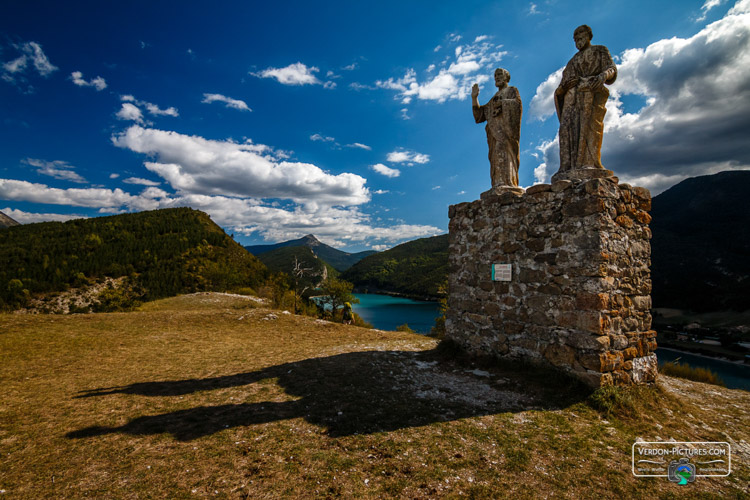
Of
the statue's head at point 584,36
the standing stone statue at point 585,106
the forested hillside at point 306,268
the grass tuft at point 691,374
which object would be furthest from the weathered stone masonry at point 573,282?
the forested hillside at point 306,268

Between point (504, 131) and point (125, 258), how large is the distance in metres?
53.5

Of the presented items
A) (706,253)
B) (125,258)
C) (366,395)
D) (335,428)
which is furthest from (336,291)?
(706,253)

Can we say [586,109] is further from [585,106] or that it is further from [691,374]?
[691,374]

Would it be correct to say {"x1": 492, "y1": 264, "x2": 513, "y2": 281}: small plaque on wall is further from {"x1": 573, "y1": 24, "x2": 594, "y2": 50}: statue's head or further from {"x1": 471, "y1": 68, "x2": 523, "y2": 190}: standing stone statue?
{"x1": 573, "y1": 24, "x2": 594, "y2": 50}: statue's head

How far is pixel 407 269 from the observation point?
9356cm

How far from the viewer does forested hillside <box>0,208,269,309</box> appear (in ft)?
116

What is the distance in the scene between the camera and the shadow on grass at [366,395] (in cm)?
357

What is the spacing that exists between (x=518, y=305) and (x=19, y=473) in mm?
6219

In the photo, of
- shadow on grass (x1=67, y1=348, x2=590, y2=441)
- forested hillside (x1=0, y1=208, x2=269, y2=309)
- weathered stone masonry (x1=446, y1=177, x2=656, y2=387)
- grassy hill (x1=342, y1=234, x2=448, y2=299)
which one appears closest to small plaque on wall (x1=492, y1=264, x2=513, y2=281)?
weathered stone masonry (x1=446, y1=177, x2=656, y2=387)

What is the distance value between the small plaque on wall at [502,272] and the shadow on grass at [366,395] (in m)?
1.52

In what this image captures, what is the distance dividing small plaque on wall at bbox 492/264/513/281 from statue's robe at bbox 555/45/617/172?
6.40 ft

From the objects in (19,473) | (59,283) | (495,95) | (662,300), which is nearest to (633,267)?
(495,95)

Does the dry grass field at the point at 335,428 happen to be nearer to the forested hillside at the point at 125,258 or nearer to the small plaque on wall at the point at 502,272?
the small plaque on wall at the point at 502,272

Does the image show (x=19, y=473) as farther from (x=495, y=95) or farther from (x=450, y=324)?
(x=495, y=95)
